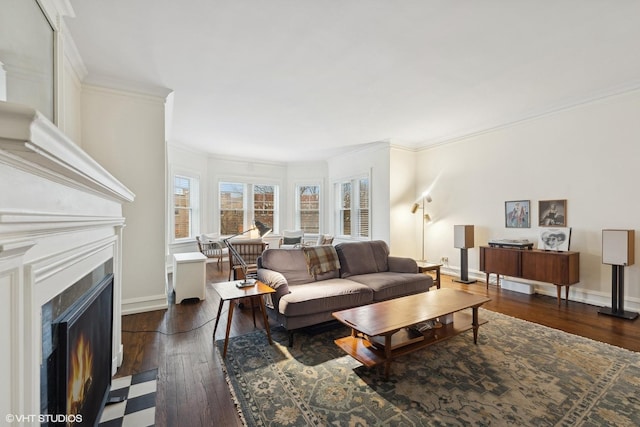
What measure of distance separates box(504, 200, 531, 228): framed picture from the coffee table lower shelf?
2.76m

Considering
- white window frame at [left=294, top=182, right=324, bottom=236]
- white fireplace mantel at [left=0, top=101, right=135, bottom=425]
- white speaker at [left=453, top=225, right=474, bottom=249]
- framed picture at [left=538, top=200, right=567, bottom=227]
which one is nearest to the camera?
white fireplace mantel at [left=0, top=101, right=135, bottom=425]

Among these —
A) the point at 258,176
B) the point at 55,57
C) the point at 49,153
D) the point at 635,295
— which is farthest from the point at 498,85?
the point at 258,176

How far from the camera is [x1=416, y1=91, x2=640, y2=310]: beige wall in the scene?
3.50 meters

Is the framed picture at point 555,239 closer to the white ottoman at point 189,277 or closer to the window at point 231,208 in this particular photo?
the white ottoman at point 189,277

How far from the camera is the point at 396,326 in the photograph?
2.08 metres

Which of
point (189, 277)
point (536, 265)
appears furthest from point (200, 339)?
point (536, 265)

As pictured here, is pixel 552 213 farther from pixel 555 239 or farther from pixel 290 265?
pixel 290 265

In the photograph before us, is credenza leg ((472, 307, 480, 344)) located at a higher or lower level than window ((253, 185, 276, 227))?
lower

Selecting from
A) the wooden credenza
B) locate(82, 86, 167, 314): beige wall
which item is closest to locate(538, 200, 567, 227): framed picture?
the wooden credenza

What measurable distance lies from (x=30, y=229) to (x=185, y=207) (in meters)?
6.12

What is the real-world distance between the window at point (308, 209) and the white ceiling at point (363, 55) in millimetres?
3641

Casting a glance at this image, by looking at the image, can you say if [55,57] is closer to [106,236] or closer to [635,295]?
[106,236]

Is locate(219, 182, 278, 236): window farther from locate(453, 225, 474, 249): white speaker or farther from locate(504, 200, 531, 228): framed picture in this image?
locate(504, 200, 531, 228): framed picture

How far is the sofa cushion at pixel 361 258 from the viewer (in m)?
3.71
